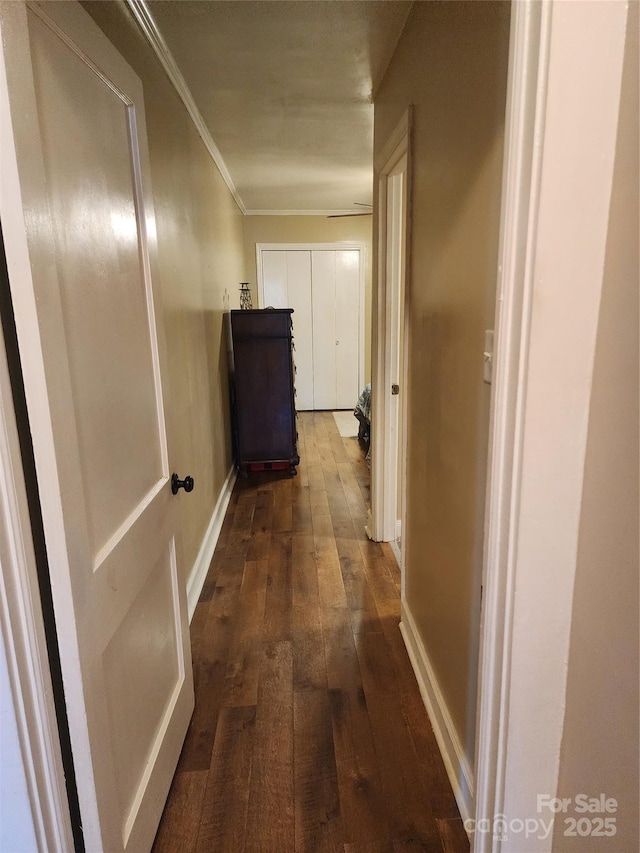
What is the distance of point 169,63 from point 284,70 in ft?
1.70

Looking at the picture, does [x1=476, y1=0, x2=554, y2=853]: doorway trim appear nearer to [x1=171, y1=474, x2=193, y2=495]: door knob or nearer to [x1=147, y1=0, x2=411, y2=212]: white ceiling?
[x1=171, y1=474, x2=193, y2=495]: door knob

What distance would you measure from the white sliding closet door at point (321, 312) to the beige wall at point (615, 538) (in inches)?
231

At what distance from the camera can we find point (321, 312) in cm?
648

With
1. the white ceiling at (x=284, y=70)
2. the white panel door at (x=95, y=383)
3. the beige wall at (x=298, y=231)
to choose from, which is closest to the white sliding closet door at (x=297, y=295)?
the beige wall at (x=298, y=231)

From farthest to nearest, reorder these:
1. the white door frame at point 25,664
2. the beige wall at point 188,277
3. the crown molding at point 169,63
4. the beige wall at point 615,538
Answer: the beige wall at point 188,277, the crown molding at point 169,63, the white door frame at point 25,664, the beige wall at point 615,538

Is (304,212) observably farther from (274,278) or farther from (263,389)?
(263,389)

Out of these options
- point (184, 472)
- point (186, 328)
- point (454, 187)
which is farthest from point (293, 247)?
point (454, 187)

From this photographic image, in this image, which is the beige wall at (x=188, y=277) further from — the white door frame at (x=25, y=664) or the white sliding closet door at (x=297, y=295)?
the white sliding closet door at (x=297, y=295)

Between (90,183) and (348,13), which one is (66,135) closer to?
(90,183)

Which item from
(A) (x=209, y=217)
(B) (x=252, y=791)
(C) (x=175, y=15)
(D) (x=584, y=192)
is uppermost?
(C) (x=175, y=15)

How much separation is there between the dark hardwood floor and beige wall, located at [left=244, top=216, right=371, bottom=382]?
14.1ft

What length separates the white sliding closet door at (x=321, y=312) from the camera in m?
6.27

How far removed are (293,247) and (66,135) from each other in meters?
5.55

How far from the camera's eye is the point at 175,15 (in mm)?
1806
